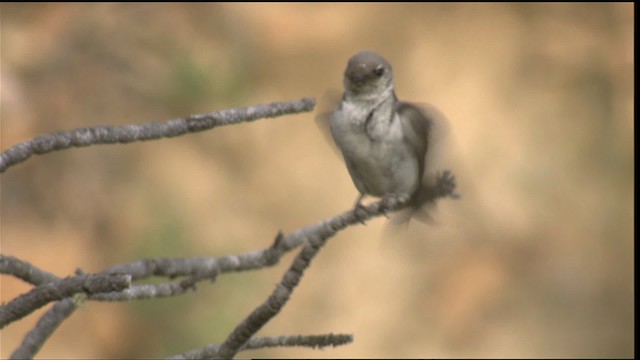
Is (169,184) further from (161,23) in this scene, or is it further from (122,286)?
(122,286)

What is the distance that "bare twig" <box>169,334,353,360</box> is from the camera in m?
1.95

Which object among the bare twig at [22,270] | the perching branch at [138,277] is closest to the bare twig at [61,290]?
the perching branch at [138,277]

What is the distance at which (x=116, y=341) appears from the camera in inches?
221

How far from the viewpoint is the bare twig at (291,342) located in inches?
76.8

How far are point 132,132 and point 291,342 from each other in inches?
18.4

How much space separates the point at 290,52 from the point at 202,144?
0.69 metres

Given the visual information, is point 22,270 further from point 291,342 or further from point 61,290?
point 291,342

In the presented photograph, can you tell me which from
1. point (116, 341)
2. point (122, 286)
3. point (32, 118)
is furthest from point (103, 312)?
point (122, 286)

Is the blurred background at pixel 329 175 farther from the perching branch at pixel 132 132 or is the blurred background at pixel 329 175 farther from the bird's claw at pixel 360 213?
the perching branch at pixel 132 132

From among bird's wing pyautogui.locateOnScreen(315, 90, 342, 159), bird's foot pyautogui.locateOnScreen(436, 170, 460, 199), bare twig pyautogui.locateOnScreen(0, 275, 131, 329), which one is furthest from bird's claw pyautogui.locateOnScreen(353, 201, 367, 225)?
bare twig pyautogui.locateOnScreen(0, 275, 131, 329)

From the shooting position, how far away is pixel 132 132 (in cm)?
201

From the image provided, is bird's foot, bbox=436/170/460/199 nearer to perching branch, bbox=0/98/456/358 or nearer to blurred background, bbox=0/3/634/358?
perching branch, bbox=0/98/456/358

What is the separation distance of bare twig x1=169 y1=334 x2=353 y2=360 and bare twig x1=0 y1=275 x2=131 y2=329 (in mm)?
328

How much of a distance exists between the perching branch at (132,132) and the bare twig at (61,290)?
261 mm
